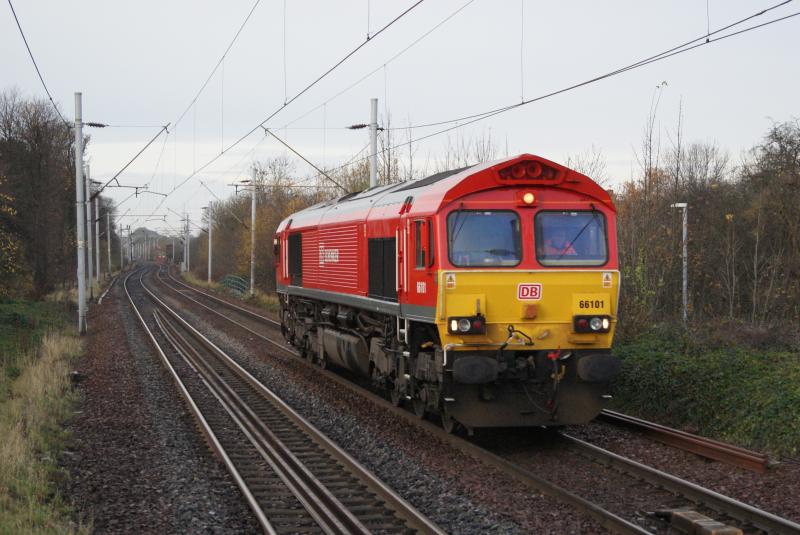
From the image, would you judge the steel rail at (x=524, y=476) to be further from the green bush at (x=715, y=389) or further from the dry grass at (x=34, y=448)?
the dry grass at (x=34, y=448)

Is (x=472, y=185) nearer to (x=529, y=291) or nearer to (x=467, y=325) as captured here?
(x=529, y=291)

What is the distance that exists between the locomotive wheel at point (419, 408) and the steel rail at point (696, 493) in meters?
2.57

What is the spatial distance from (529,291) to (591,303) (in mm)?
811

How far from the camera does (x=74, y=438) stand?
11.4m

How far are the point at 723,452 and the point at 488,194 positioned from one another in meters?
3.98

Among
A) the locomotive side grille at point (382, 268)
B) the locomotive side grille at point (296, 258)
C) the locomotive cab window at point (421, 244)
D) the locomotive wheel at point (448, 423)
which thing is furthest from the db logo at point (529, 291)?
the locomotive side grille at point (296, 258)

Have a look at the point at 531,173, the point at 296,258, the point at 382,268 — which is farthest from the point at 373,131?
the point at 531,173

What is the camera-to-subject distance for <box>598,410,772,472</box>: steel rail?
28.4ft

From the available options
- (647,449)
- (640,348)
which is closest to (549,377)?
(647,449)

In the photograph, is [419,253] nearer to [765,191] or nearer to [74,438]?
[74,438]

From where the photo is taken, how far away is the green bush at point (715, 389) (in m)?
9.76

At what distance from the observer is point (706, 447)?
9.39m

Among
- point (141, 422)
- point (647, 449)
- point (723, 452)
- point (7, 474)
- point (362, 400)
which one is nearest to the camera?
point (7, 474)

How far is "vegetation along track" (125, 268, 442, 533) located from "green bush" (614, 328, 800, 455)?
15.1 feet
